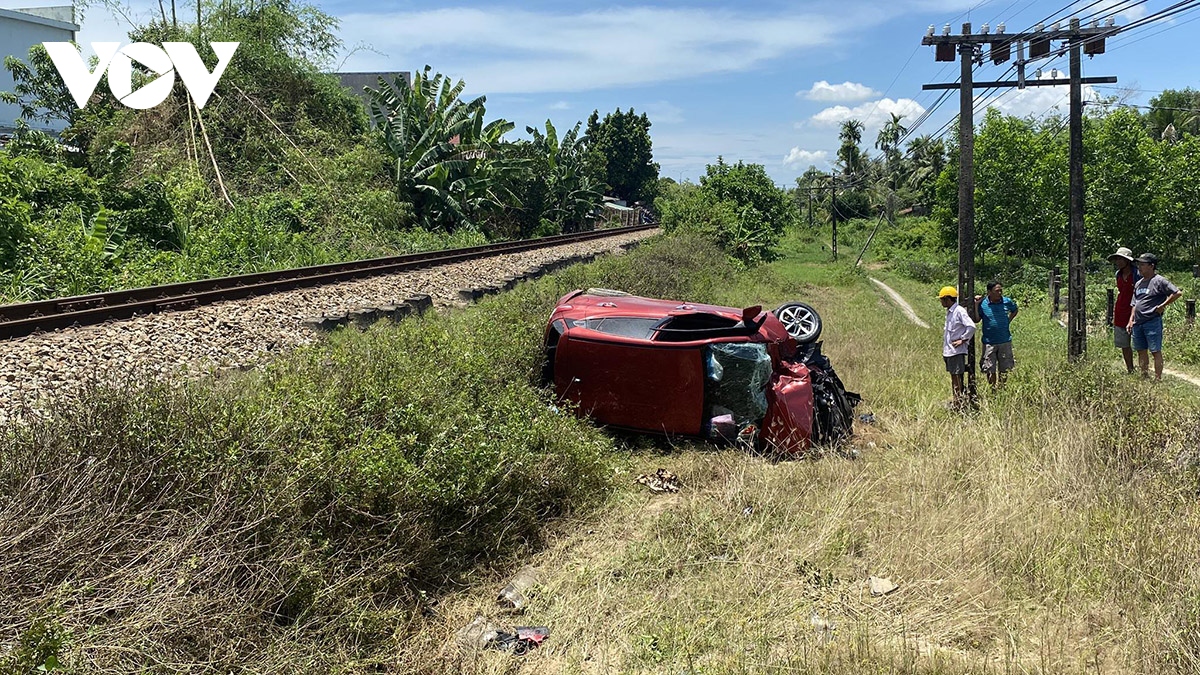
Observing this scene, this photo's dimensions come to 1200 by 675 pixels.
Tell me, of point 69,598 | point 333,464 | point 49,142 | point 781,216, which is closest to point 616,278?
point 333,464

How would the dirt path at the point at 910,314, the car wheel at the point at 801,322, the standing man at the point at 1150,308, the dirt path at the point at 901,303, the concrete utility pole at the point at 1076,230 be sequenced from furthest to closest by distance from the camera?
the dirt path at the point at 901,303, the concrete utility pole at the point at 1076,230, the dirt path at the point at 910,314, the standing man at the point at 1150,308, the car wheel at the point at 801,322

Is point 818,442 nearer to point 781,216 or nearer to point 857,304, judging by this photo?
point 857,304

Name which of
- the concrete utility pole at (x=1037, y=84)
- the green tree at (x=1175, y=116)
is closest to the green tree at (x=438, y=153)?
the concrete utility pole at (x=1037, y=84)

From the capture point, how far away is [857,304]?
21.7 meters

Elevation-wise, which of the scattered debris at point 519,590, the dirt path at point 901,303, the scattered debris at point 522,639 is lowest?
the scattered debris at point 522,639

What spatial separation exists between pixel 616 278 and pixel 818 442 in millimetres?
7174

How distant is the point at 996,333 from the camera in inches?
351

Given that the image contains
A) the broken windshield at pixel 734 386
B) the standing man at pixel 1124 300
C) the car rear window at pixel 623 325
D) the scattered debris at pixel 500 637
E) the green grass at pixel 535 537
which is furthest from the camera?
the standing man at pixel 1124 300

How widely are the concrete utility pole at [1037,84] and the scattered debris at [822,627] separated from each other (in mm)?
8944

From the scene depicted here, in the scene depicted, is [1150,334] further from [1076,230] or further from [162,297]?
[162,297]

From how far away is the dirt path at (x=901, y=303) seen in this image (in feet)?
63.4

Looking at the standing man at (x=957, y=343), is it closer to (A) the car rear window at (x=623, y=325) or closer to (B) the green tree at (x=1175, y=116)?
(A) the car rear window at (x=623, y=325)

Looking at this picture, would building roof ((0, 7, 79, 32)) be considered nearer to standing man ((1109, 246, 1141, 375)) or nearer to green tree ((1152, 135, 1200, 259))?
standing man ((1109, 246, 1141, 375))

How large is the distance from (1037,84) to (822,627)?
12.8m
